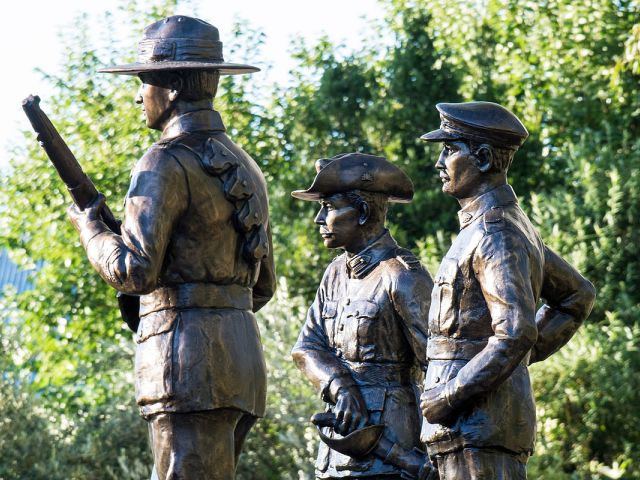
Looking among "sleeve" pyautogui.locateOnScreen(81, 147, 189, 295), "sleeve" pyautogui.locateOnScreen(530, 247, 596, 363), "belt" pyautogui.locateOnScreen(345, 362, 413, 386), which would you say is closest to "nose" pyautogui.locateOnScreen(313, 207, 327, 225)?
"belt" pyautogui.locateOnScreen(345, 362, 413, 386)

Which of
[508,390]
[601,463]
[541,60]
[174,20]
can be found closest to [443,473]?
[508,390]

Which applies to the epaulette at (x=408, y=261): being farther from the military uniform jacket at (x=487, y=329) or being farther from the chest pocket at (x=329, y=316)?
the military uniform jacket at (x=487, y=329)

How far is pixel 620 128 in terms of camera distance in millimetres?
22125

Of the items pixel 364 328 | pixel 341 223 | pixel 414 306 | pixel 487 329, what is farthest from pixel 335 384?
pixel 487 329

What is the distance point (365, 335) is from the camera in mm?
9516

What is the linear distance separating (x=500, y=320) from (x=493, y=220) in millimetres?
481

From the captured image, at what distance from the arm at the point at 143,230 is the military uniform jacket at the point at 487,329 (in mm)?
1310

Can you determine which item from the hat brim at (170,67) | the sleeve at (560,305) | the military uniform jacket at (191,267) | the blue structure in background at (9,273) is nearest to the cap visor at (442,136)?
the sleeve at (560,305)

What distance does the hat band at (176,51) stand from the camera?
8953 mm

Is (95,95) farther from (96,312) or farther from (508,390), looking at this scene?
(508,390)

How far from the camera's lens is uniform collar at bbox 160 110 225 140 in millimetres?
8977

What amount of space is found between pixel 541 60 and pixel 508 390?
16576mm

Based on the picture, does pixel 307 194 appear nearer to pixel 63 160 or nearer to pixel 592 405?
pixel 63 160

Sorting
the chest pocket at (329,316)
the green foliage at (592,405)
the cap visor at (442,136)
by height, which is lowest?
the chest pocket at (329,316)
